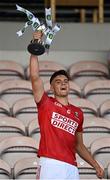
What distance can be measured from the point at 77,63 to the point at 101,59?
0.48m

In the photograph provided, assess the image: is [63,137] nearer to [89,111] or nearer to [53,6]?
[89,111]

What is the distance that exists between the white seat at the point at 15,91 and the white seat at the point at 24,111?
1.32ft

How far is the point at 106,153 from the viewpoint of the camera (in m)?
7.11

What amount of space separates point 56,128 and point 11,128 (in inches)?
80.9

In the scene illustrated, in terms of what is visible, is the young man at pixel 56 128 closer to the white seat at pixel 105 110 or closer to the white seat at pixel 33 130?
the white seat at pixel 33 130

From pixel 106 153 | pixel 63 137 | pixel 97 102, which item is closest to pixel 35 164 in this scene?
pixel 106 153

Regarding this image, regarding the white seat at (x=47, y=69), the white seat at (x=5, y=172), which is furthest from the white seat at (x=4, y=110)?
the white seat at (x=5, y=172)

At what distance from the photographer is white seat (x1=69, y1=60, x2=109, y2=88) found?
885 centimetres

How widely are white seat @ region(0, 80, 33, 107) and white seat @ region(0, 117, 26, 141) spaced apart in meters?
0.82

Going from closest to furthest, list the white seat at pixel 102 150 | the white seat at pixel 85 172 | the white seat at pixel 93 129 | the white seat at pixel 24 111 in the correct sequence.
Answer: the white seat at pixel 85 172
the white seat at pixel 102 150
the white seat at pixel 93 129
the white seat at pixel 24 111

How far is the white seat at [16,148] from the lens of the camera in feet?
22.6

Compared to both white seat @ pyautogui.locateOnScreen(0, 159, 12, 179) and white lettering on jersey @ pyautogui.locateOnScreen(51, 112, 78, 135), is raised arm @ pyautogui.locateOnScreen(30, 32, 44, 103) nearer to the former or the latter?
white lettering on jersey @ pyautogui.locateOnScreen(51, 112, 78, 135)

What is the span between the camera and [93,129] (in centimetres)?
744

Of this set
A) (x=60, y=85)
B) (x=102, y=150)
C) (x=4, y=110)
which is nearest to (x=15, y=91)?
(x=4, y=110)
